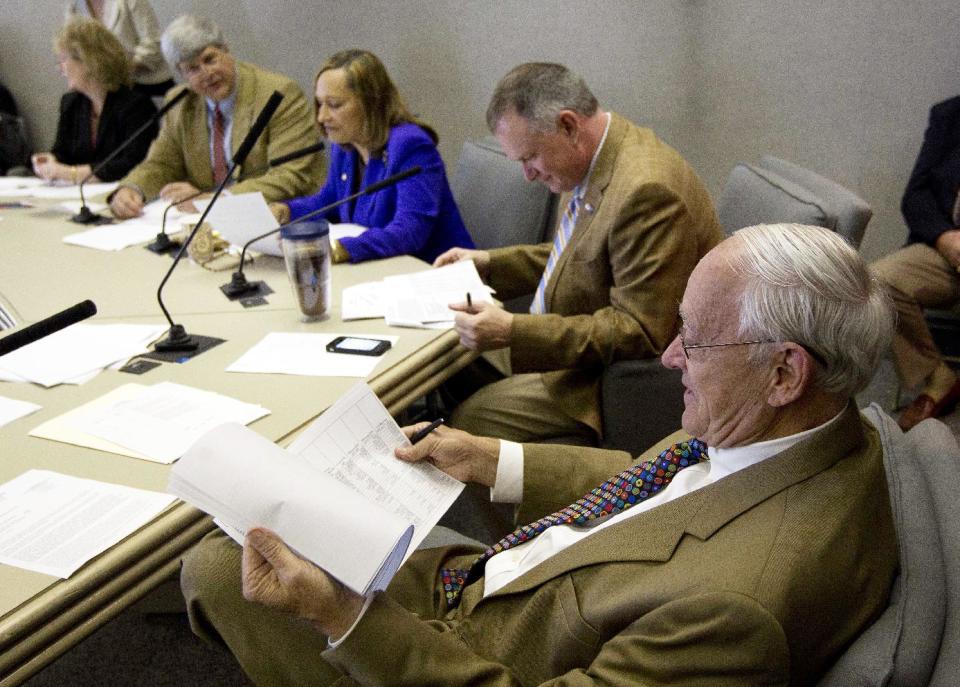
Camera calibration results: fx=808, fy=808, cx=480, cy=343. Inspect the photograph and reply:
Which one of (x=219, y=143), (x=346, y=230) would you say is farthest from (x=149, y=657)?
(x=219, y=143)

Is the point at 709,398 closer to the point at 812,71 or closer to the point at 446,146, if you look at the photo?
the point at 812,71

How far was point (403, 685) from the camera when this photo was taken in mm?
929

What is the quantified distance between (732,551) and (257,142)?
2.73m

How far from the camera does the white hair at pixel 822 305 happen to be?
34.1 inches

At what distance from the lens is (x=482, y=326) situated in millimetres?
1716

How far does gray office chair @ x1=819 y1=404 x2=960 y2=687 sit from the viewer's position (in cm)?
73

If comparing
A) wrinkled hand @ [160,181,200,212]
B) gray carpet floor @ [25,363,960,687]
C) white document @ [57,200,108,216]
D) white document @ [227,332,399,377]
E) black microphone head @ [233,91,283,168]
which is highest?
black microphone head @ [233,91,283,168]

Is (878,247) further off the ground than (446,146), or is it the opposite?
Result: (446,146)

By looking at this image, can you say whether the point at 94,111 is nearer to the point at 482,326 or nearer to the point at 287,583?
the point at 482,326

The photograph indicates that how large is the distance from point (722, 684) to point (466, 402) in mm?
1319

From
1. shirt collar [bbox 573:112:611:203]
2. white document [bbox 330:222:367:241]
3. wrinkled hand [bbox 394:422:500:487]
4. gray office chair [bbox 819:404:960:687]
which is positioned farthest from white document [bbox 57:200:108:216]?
gray office chair [bbox 819:404:960:687]

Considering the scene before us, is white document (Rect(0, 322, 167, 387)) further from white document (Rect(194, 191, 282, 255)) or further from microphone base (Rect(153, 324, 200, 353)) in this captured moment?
white document (Rect(194, 191, 282, 255))

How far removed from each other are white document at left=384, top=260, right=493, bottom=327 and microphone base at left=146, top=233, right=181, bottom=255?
30.5 inches

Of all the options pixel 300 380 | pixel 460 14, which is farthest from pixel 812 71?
pixel 300 380
